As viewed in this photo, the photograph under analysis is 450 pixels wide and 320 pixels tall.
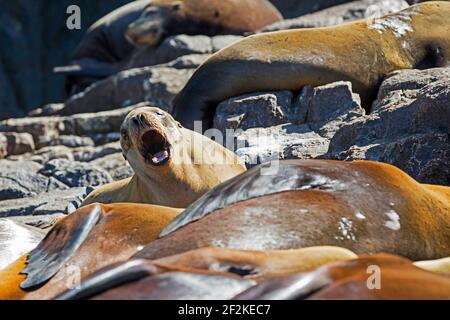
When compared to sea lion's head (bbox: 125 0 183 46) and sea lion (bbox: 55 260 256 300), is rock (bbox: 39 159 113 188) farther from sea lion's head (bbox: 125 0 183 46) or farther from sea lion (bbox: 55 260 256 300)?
sea lion (bbox: 55 260 256 300)

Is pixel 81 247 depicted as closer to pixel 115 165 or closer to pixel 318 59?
pixel 318 59

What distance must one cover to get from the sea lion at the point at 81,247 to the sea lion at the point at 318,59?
4351mm

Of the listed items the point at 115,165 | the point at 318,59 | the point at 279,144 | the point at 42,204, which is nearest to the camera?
the point at 279,144

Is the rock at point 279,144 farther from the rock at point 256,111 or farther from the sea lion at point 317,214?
the sea lion at point 317,214

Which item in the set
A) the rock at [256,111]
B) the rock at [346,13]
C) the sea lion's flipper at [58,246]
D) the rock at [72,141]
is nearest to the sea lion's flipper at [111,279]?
the sea lion's flipper at [58,246]

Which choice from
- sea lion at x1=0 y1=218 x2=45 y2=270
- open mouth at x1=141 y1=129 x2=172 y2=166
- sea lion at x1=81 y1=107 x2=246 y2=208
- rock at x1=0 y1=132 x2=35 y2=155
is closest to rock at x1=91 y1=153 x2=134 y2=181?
rock at x1=0 y1=132 x2=35 y2=155

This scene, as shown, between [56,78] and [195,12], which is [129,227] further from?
[56,78]

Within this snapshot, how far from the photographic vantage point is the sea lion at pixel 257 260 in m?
3.79

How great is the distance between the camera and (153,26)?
15.9 meters

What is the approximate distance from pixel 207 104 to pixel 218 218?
5153mm

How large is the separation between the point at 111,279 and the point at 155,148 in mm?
3823

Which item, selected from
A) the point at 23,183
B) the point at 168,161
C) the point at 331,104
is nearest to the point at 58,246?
the point at 168,161

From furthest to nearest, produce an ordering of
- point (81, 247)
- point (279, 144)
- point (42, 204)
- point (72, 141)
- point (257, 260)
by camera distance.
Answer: point (72, 141), point (42, 204), point (279, 144), point (81, 247), point (257, 260)

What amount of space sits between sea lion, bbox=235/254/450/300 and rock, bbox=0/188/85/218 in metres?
4.45
